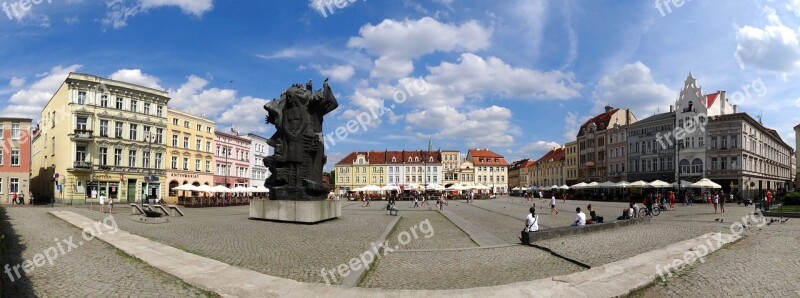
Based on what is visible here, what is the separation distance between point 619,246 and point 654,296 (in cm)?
564

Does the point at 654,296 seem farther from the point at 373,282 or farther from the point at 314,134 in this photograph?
the point at 314,134

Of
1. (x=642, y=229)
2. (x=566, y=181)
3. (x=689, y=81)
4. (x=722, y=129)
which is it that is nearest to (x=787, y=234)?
(x=642, y=229)

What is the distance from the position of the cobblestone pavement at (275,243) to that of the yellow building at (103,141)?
32.1m

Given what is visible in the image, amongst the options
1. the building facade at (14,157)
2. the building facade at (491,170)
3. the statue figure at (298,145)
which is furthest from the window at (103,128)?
the building facade at (491,170)

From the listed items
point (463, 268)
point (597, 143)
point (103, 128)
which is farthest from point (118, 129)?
point (597, 143)

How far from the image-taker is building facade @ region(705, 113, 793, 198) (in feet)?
180

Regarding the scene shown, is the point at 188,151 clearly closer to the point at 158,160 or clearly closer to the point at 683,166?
the point at 158,160

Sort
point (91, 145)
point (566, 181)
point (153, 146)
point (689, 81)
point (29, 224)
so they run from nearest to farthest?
1. point (29, 224)
2. point (91, 145)
3. point (153, 146)
4. point (689, 81)
5. point (566, 181)

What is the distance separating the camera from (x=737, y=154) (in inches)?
2160

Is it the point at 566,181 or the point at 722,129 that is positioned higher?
the point at 722,129

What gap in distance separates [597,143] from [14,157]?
263ft

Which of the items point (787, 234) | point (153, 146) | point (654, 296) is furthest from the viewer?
point (153, 146)

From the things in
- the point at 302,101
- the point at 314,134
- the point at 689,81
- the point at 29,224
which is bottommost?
the point at 29,224

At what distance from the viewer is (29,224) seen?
69.4ft
